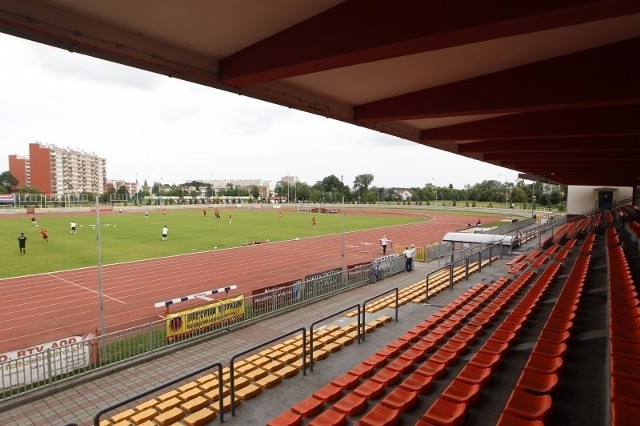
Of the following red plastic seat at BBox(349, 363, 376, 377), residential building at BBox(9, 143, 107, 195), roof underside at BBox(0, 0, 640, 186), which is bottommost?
red plastic seat at BBox(349, 363, 376, 377)

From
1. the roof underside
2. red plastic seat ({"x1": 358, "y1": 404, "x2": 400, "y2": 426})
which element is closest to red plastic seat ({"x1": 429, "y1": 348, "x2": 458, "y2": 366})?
red plastic seat ({"x1": 358, "y1": 404, "x2": 400, "y2": 426})

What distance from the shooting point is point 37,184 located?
13462 cm

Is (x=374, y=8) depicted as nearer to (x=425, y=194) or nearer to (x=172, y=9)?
(x=172, y=9)

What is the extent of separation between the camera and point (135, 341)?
41.3 feet

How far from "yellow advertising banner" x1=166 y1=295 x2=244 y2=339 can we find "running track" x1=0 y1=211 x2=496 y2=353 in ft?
12.8

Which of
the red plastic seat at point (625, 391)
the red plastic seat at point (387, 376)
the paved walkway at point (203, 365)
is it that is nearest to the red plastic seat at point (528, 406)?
the red plastic seat at point (625, 391)

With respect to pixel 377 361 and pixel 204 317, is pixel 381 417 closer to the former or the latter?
pixel 377 361

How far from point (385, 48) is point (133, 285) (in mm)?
20753

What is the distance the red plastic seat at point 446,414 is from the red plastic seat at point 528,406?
54cm

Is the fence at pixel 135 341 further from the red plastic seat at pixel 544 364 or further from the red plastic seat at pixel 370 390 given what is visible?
the red plastic seat at pixel 544 364

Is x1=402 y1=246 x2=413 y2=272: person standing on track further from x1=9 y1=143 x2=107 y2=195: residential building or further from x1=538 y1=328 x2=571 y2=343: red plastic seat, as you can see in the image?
x1=9 y1=143 x2=107 y2=195: residential building

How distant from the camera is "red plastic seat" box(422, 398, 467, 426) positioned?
4.77 metres

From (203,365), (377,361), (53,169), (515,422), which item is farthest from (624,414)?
(53,169)

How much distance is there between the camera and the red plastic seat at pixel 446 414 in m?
4.77
